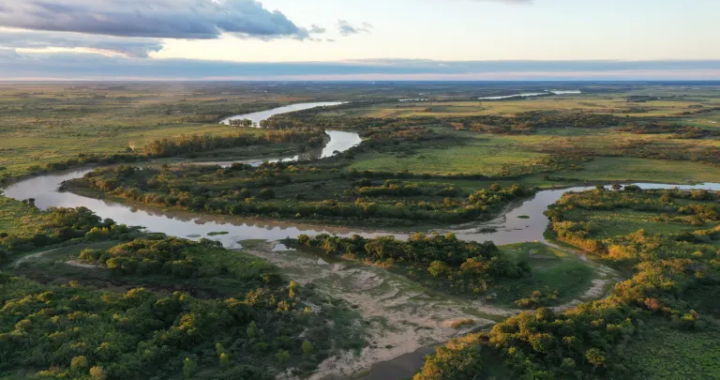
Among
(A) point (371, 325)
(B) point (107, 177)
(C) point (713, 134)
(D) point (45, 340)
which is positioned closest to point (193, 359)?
(D) point (45, 340)

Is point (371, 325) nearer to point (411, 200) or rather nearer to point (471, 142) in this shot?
point (411, 200)

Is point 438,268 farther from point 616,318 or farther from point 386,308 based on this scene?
point 616,318

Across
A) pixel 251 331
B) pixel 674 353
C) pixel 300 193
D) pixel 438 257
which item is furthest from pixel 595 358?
pixel 300 193

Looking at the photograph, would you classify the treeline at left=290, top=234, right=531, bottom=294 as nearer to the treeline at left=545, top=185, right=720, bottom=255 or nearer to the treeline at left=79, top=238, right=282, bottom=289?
the treeline at left=79, top=238, right=282, bottom=289

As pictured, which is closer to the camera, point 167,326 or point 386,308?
point 167,326

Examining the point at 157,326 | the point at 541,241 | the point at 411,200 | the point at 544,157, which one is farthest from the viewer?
the point at 544,157

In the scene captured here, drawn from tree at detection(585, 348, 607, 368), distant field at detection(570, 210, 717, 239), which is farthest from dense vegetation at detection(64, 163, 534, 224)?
tree at detection(585, 348, 607, 368)
